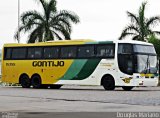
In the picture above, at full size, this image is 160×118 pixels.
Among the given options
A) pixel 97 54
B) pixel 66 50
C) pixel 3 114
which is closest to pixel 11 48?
pixel 66 50

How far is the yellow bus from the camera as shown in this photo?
30438mm

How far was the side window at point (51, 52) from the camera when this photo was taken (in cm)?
3388

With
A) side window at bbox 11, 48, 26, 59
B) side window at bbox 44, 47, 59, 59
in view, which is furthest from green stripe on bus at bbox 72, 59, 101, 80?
side window at bbox 11, 48, 26, 59

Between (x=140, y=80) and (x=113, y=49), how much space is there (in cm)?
236

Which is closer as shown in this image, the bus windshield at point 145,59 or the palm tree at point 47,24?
the bus windshield at point 145,59

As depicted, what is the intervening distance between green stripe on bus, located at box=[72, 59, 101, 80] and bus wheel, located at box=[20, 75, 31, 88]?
4439 mm

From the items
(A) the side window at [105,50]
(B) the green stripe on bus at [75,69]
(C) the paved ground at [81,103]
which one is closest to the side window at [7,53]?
(B) the green stripe on bus at [75,69]

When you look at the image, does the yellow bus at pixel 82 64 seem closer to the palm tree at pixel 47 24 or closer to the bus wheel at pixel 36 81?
the bus wheel at pixel 36 81

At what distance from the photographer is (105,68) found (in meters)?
31.1

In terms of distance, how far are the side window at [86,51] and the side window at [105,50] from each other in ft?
1.66

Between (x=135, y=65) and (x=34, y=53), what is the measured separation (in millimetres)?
7918

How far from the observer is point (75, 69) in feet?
108

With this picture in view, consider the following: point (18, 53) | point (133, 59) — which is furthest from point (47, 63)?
point (133, 59)

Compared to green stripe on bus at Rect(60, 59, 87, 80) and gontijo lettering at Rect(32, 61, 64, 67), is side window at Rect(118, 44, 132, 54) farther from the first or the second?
gontijo lettering at Rect(32, 61, 64, 67)
